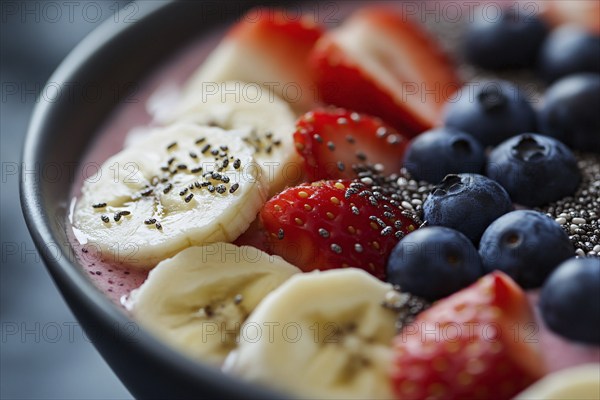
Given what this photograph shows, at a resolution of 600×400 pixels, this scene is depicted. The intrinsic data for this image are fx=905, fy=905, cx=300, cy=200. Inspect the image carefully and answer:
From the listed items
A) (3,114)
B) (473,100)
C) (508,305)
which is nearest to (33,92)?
(3,114)

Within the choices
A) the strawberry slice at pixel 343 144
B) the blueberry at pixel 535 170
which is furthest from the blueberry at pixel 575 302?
the strawberry slice at pixel 343 144

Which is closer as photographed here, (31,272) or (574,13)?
(574,13)

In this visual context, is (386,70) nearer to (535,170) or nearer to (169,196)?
(535,170)

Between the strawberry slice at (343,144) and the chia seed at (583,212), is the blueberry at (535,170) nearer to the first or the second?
the chia seed at (583,212)

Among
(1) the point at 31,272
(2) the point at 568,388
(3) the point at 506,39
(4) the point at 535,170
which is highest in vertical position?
(3) the point at 506,39

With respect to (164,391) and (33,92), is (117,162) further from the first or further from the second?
(33,92)

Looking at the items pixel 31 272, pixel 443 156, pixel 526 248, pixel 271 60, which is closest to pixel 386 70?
pixel 271 60

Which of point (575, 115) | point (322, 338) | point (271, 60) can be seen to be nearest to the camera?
point (322, 338)
